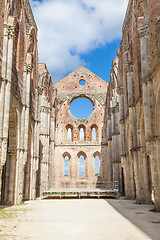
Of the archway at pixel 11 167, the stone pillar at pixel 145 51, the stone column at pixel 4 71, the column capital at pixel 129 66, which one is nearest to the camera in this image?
the stone column at pixel 4 71

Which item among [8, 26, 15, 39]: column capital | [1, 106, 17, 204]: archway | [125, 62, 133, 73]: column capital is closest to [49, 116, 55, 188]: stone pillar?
[1, 106, 17, 204]: archway

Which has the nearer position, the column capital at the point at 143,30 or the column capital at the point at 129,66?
the column capital at the point at 143,30

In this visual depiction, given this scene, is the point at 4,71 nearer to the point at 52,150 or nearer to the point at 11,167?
the point at 11,167

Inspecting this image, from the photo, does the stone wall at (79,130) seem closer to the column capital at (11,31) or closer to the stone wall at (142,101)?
the stone wall at (142,101)

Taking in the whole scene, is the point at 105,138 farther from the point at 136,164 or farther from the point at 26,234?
the point at 26,234

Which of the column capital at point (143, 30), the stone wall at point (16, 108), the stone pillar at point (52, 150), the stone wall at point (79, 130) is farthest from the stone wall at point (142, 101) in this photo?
the stone wall at point (79, 130)

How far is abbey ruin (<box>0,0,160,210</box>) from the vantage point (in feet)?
40.6

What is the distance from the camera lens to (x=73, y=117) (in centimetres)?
3316

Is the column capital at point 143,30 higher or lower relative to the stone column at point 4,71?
higher

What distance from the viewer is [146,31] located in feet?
43.5

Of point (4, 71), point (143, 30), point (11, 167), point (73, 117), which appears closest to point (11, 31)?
point (4, 71)

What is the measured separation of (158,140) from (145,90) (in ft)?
8.97

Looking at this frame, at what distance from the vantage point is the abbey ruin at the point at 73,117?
1238 cm

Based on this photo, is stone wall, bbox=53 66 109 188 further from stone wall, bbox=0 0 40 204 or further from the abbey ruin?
stone wall, bbox=0 0 40 204
